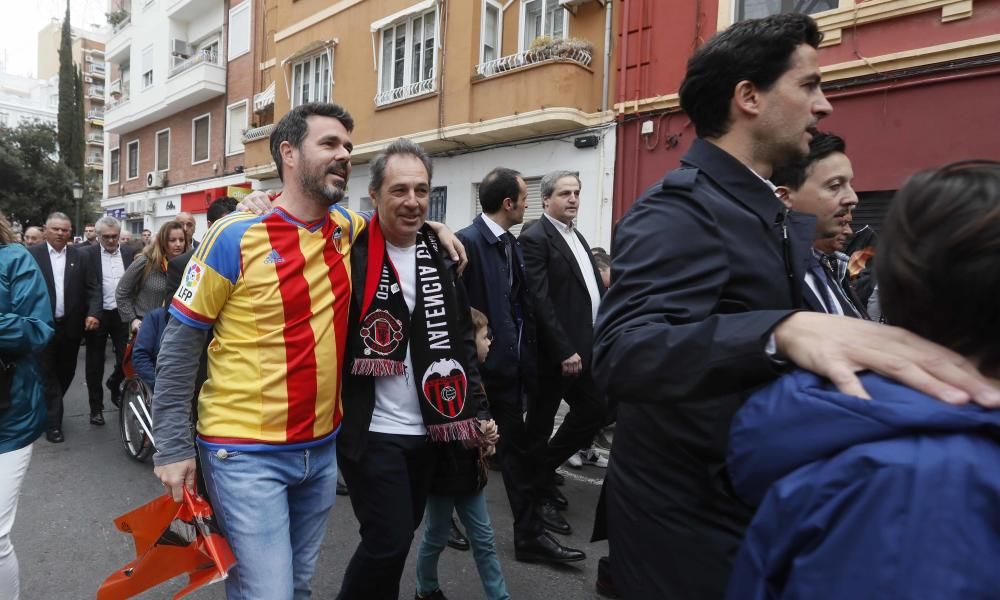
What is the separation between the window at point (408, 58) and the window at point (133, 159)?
16074 mm

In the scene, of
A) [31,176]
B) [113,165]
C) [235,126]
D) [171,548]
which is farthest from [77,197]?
[171,548]

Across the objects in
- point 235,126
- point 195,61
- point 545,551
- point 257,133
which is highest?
point 195,61

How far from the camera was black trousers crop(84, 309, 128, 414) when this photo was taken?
6746mm

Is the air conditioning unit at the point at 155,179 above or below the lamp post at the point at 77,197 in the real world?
above

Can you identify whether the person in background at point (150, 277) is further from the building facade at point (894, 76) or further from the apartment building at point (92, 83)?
the apartment building at point (92, 83)

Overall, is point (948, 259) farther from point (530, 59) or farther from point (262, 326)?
point (530, 59)

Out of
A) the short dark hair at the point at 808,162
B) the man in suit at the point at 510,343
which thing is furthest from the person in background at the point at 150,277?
the short dark hair at the point at 808,162

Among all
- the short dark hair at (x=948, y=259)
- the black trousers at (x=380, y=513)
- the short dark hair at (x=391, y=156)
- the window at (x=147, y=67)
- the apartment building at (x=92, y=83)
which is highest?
the apartment building at (x=92, y=83)

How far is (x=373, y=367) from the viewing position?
8.06 ft

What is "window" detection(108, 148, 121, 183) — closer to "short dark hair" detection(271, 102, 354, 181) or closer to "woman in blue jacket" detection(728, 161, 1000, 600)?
"short dark hair" detection(271, 102, 354, 181)

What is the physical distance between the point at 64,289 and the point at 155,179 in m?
18.3

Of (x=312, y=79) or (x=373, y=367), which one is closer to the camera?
(x=373, y=367)

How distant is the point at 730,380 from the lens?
106cm

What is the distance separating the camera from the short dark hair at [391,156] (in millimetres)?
2717
